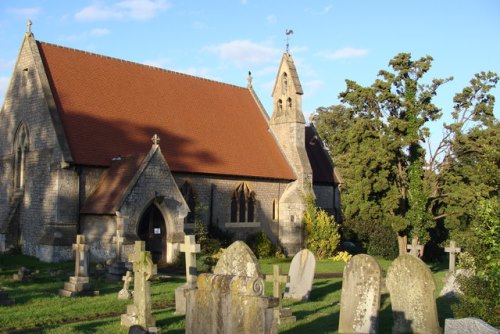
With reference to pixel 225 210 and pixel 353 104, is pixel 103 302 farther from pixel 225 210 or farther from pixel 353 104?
pixel 353 104

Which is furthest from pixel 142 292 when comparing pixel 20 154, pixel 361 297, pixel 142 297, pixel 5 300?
pixel 20 154

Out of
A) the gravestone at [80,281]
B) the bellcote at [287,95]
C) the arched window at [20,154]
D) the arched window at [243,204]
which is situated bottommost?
the gravestone at [80,281]

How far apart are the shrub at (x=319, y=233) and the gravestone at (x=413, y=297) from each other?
19056mm

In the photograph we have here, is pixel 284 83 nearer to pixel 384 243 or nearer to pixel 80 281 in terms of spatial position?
pixel 384 243

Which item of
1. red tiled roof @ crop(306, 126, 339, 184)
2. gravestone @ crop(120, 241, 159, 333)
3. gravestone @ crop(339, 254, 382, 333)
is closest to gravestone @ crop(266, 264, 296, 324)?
gravestone @ crop(339, 254, 382, 333)

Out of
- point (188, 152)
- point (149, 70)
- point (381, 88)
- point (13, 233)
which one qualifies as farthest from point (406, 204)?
point (13, 233)

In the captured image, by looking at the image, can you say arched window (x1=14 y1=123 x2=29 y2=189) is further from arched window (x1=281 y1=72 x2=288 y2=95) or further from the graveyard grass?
arched window (x1=281 y1=72 x2=288 y2=95)

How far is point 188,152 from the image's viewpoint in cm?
2664

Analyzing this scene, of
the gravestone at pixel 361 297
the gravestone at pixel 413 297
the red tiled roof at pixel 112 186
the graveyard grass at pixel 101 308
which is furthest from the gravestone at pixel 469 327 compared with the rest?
the red tiled roof at pixel 112 186

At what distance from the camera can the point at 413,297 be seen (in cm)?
1090

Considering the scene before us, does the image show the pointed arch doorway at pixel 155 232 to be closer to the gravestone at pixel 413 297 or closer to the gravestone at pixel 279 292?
the gravestone at pixel 279 292

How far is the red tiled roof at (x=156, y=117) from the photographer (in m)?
24.2

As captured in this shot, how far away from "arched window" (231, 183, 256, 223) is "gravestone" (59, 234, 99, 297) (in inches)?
526

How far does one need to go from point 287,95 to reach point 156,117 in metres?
8.43
